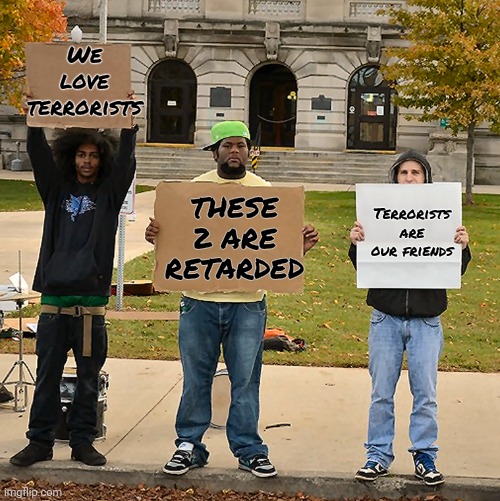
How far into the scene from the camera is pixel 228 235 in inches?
250

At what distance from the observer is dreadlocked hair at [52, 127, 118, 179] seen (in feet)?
21.0

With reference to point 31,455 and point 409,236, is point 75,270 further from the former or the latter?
point 409,236

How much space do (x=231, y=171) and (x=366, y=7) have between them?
1424 inches

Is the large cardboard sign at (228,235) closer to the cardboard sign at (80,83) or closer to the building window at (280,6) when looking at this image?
the cardboard sign at (80,83)

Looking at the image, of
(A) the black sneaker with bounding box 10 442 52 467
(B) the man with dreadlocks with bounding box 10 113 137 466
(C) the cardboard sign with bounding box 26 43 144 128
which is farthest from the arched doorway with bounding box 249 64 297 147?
(A) the black sneaker with bounding box 10 442 52 467

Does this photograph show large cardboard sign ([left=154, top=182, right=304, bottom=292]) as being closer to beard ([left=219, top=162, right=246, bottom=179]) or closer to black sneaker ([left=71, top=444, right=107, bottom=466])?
beard ([left=219, top=162, right=246, bottom=179])

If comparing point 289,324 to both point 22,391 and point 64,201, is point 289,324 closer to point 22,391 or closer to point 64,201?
point 22,391

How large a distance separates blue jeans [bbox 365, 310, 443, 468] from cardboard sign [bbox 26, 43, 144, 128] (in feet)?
6.54

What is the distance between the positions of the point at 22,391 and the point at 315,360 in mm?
2888

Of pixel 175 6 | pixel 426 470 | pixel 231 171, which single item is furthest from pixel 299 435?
pixel 175 6

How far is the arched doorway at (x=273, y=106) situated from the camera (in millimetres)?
42656

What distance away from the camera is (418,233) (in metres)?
6.29

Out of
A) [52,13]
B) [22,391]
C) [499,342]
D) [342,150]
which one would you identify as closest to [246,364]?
[22,391]

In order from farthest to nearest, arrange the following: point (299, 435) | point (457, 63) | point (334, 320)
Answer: point (457, 63), point (334, 320), point (299, 435)
